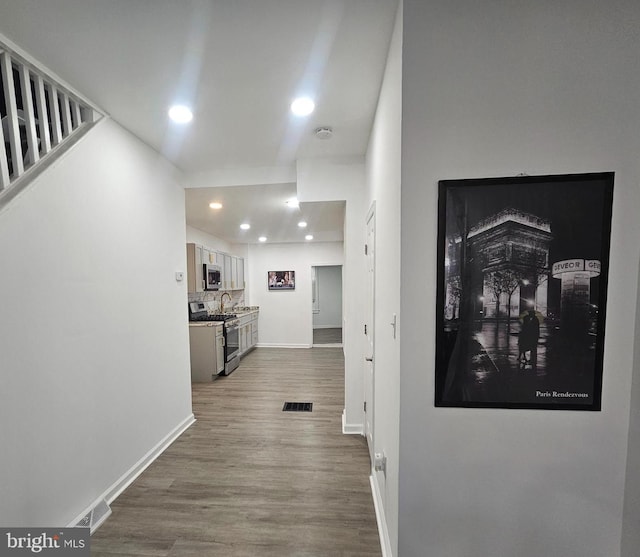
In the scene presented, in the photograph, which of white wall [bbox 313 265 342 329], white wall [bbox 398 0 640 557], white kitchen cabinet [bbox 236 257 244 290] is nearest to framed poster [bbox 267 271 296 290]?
white kitchen cabinet [bbox 236 257 244 290]

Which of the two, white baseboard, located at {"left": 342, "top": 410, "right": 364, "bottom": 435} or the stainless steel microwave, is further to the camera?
the stainless steel microwave

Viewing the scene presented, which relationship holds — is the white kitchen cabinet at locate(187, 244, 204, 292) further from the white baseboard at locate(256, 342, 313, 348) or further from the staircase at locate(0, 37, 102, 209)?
the white baseboard at locate(256, 342, 313, 348)

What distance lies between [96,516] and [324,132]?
123 inches

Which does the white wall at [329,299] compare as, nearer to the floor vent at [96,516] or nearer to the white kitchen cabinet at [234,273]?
the white kitchen cabinet at [234,273]

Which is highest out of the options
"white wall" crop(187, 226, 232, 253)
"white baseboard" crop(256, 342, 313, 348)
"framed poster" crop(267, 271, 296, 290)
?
"white wall" crop(187, 226, 232, 253)

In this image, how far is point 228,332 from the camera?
4.77 metres

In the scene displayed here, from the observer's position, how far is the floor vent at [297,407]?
10.9 feet

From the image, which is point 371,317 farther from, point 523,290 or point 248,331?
point 248,331

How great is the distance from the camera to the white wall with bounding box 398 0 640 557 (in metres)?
1.09

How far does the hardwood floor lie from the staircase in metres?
2.06

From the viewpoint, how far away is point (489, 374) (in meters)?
1.16

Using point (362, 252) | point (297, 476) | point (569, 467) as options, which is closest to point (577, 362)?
point (569, 467)

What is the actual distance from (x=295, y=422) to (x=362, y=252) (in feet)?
6.57

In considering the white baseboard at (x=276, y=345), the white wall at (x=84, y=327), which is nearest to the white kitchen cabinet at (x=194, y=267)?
the white wall at (x=84, y=327)
